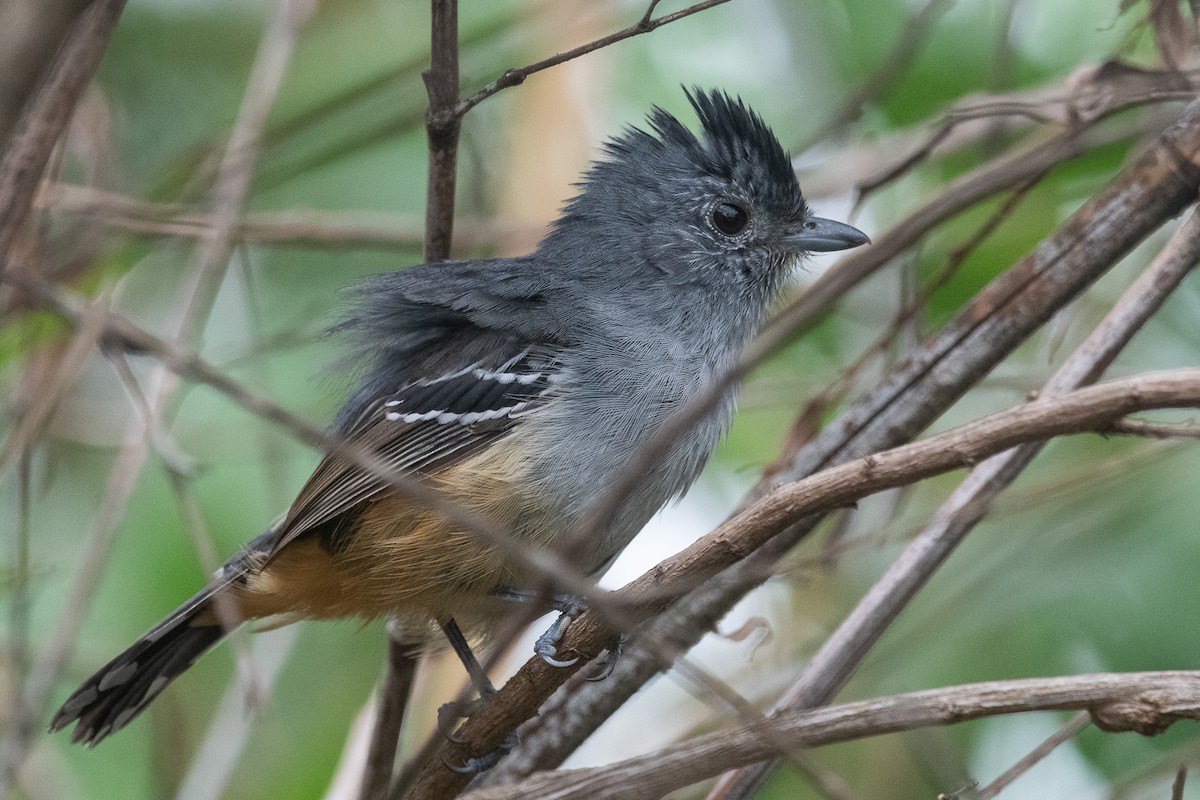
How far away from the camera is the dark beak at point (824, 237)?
11.5 ft

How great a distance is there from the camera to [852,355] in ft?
13.7

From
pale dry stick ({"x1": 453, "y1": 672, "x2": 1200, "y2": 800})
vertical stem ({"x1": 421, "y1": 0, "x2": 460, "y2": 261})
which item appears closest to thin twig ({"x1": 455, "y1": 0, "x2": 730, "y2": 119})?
vertical stem ({"x1": 421, "y1": 0, "x2": 460, "y2": 261})

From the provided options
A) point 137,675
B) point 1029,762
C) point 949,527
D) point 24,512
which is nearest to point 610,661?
point 949,527

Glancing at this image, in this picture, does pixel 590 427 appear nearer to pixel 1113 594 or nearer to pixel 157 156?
pixel 1113 594

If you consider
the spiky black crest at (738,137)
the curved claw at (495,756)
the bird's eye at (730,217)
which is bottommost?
the curved claw at (495,756)

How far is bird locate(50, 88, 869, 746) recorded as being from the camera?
9.78 ft

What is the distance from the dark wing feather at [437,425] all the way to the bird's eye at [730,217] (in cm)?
75

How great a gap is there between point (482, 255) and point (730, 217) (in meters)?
1.30

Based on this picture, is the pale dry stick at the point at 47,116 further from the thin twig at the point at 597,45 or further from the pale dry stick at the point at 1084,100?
the pale dry stick at the point at 1084,100

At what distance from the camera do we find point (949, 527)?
2.63 m

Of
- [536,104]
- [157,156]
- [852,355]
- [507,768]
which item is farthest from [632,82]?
[507,768]

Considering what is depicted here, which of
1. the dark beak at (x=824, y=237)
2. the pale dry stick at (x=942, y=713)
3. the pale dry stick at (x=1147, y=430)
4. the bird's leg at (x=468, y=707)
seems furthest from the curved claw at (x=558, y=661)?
the dark beak at (x=824, y=237)

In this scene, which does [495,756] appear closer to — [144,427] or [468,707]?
[468,707]

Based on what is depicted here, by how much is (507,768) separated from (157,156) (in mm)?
3293
